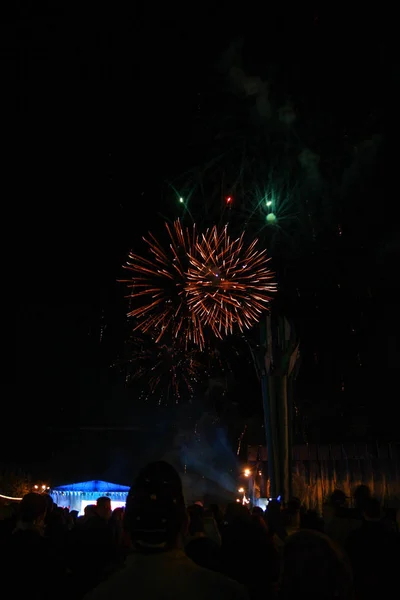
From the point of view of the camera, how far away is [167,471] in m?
2.57

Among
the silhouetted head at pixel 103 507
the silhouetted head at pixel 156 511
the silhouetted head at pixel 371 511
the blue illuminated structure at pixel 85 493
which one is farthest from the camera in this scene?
the blue illuminated structure at pixel 85 493

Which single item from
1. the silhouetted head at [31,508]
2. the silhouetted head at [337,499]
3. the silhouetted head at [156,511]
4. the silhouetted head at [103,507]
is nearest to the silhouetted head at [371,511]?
the silhouetted head at [337,499]

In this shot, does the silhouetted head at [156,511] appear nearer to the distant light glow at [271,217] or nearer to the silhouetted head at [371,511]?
the silhouetted head at [371,511]

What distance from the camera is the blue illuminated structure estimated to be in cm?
2253

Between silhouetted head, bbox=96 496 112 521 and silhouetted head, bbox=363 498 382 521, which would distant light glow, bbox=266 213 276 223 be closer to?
silhouetted head, bbox=96 496 112 521

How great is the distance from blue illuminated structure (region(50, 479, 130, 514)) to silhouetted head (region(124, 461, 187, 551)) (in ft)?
69.8

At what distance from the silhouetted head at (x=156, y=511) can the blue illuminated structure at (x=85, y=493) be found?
21263 millimetres

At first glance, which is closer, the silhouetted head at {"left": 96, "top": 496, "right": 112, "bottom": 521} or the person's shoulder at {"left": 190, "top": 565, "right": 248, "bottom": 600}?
the person's shoulder at {"left": 190, "top": 565, "right": 248, "bottom": 600}

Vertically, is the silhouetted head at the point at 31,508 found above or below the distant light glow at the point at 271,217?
below

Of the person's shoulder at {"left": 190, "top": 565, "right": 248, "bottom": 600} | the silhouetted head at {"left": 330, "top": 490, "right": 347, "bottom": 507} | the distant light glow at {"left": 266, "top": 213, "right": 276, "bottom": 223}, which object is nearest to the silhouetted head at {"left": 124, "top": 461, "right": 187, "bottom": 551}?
the person's shoulder at {"left": 190, "top": 565, "right": 248, "bottom": 600}

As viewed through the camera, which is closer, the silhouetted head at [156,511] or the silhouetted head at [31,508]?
the silhouetted head at [156,511]

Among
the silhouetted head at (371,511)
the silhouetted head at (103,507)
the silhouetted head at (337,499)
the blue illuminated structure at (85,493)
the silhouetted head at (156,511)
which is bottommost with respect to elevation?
the silhouetted head at (156,511)

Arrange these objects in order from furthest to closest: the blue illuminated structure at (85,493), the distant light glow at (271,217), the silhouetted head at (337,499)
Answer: the blue illuminated structure at (85,493)
the distant light glow at (271,217)
the silhouetted head at (337,499)

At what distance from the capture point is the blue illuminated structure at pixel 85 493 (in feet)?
73.9
